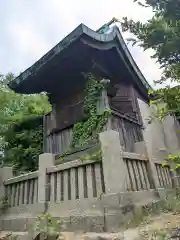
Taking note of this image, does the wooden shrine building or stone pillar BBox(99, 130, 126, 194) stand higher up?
the wooden shrine building

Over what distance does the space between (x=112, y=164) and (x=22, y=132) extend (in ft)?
24.7

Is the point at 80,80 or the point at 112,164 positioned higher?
the point at 80,80

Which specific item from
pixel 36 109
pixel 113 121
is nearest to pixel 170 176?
pixel 113 121

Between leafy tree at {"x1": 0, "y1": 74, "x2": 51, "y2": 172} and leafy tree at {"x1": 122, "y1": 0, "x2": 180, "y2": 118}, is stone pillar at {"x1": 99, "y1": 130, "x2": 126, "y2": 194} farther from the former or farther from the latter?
leafy tree at {"x1": 0, "y1": 74, "x2": 51, "y2": 172}

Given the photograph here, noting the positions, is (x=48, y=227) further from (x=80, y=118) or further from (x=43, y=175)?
(x=80, y=118)

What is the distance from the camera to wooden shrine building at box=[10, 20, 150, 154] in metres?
6.21

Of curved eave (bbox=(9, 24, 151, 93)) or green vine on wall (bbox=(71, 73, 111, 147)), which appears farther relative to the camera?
green vine on wall (bbox=(71, 73, 111, 147))

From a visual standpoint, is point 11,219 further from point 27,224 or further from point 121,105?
point 121,105

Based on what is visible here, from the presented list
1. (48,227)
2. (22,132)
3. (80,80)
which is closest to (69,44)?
(80,80)

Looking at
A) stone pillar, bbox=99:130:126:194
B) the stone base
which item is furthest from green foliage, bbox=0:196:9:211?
stone pillar, bbox=99:130:126:194

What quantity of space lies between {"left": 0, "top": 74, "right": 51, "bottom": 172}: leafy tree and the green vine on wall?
285 cm

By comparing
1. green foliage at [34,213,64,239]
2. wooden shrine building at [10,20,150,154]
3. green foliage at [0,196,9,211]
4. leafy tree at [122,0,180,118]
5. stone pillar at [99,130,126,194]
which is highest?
wooden shrine building at [10,20,150,154]

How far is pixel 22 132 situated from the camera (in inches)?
411

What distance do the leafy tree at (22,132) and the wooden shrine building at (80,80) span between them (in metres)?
1.54
